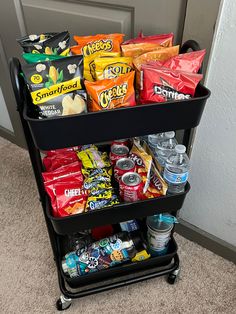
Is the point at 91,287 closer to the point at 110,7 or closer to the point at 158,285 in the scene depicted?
the point at 158,285

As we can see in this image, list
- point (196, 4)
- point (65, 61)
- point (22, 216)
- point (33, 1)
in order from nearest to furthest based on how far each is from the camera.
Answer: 1. point (65, 61)
2. point (196, 4)
3. point (33, 1)
4. point (22, 216)

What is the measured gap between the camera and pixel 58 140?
655 millimetres

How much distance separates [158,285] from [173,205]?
1.50 ft

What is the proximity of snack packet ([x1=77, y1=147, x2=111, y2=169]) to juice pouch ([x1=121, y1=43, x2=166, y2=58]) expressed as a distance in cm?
32

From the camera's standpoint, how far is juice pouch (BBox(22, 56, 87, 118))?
2.07 ft

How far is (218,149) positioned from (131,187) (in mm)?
382

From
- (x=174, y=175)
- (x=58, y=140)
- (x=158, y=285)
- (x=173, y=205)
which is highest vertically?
(x=58, y=140)

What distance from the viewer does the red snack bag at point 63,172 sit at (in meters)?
0.82

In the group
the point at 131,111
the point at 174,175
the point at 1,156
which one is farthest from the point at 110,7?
the point at 1,156

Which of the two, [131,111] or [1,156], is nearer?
[131,111]

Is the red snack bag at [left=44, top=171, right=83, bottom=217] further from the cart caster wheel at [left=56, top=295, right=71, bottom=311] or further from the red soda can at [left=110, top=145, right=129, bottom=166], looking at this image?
the cart caster wheel at [left=56, top=295, right=71, bottom=311]

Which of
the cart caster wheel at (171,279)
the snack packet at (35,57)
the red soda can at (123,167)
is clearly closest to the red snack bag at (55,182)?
the red soda can at (123,167)

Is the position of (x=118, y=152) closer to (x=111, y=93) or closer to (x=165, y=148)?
(x=165, y=148)

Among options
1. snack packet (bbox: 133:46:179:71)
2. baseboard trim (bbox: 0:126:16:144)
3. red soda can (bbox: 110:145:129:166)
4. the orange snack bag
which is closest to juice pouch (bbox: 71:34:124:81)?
the orange snack bag
